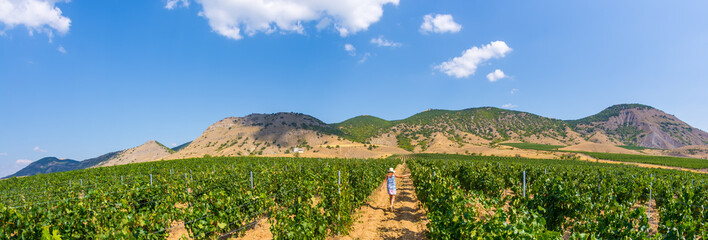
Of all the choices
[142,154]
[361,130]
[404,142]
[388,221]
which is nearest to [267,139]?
[361,130]

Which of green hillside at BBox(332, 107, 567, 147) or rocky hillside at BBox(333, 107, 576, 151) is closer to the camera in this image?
rocky hillside at BBox(333, 107, 576, 151)

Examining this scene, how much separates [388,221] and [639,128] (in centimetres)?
20401

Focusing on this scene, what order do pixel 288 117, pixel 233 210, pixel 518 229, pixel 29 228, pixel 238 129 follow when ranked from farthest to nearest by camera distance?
pixel 288 117, pixel 238 129, pixel 233 210, pixel 29 228, pixel 518 229

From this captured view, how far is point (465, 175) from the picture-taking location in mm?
15688

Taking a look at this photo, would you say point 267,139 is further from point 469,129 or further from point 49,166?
point 49,166

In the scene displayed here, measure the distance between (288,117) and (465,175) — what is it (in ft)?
386

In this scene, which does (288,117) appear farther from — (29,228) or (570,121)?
(570,121)

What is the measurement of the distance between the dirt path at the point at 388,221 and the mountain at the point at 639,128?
157 metres

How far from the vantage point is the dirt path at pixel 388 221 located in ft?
27.7

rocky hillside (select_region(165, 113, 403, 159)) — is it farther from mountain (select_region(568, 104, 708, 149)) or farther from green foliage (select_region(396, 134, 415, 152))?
mountain (select_region(568, 104, 708, 149))

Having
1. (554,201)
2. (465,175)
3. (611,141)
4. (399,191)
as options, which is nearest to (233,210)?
(554,201)

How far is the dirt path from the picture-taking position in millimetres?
8453

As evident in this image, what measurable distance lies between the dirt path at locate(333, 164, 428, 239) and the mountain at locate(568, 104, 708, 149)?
157m

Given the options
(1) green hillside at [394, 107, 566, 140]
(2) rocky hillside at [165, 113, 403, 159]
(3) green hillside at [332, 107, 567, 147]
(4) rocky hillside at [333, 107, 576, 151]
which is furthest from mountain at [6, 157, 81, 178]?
(1) green hillside at [394, 107, 566, 140]
